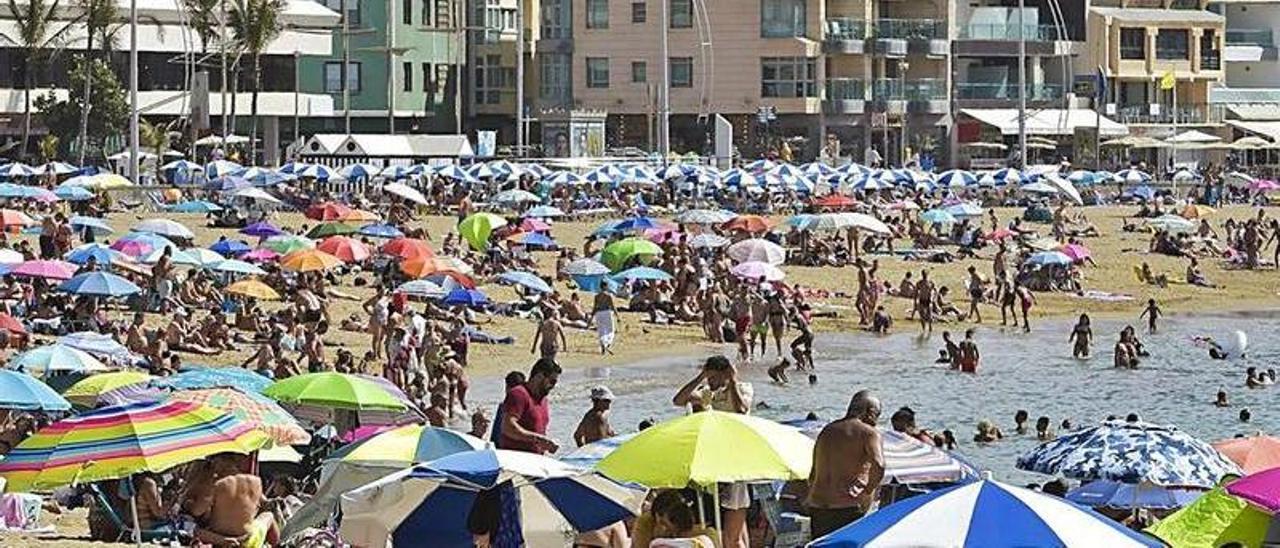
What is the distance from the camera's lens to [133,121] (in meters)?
54.0

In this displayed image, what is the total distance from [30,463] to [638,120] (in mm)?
65774

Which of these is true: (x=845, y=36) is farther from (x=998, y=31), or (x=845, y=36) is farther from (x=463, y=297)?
(x=463, y=297)

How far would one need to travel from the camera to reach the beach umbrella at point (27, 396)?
1766 cm

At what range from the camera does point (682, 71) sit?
78.2 m

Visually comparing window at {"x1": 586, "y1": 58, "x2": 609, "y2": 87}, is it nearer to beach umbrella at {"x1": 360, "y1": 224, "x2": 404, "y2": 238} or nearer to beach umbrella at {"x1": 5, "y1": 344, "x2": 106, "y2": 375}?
beach umbrella at {"x1": 360, "y1": 224, "x2": 404, "y2": 238}

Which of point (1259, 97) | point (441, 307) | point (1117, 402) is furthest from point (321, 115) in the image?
point (1117, 402)

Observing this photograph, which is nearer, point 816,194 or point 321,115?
point 816,194

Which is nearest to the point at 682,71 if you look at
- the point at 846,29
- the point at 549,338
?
the point at 846,29

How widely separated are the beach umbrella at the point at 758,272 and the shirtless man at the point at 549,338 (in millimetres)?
5425

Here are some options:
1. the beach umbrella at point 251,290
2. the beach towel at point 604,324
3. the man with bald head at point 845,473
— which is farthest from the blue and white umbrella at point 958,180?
the man with bald head at point 845,473

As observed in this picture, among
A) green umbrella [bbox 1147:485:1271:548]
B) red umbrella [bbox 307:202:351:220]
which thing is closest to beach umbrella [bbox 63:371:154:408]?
green umbrella [bbox 1147:485:1271:548]

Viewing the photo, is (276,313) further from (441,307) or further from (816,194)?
(816,194)

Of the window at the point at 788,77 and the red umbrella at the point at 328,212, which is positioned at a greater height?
the window at the point at 788,77

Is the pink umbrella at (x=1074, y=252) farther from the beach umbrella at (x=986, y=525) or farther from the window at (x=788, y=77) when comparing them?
the beach umbrella at (x=986, y=525)
